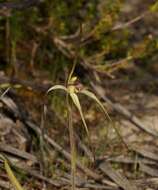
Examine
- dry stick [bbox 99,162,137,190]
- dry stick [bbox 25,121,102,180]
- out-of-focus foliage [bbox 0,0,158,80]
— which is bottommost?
dry stick [bbox 99,162,137,190]

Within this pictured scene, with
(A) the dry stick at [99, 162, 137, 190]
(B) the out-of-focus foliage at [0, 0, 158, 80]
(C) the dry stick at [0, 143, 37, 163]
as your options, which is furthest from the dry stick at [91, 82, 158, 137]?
(C) the dry stick at [0, 143, 37, 163]

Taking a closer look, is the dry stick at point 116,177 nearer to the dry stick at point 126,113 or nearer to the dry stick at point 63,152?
the dry stick at point 63,152

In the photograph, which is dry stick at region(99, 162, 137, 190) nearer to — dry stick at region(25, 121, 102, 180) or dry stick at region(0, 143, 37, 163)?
dry stick at region(25, 121, 102, 180)

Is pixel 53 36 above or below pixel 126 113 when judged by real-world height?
above

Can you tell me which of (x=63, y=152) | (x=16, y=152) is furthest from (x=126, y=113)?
(x=16, y=152)

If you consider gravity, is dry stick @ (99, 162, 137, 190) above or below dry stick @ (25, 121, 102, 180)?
below

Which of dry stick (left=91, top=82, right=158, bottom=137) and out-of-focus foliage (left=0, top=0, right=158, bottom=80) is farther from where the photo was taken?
out-of-focus foliage (left=0, top=0, right=158, bottom=80)

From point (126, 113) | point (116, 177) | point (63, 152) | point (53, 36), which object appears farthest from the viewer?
point (53, 36)

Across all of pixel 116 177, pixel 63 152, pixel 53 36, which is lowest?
pixel 116 177

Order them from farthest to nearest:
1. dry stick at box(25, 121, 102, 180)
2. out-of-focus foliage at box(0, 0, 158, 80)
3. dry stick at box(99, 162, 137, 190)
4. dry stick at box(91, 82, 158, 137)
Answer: out-of-focus foliage at box(0, 0, 158, 80) < dry stick at box(91, 82, 158, 137) < dry stick at box(25, 121, 102, 180) < dry stick at box(99, 162, 137, 190)

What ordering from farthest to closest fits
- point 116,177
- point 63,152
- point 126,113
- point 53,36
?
point 53,36 → point 126,113 → point 63,152 → point 116,177

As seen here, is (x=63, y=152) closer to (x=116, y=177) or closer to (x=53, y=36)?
(x=116, y=177)

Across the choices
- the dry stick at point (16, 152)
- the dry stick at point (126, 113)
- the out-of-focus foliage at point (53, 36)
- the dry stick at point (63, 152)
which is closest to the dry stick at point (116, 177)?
the dry stick at point (63, 152)
